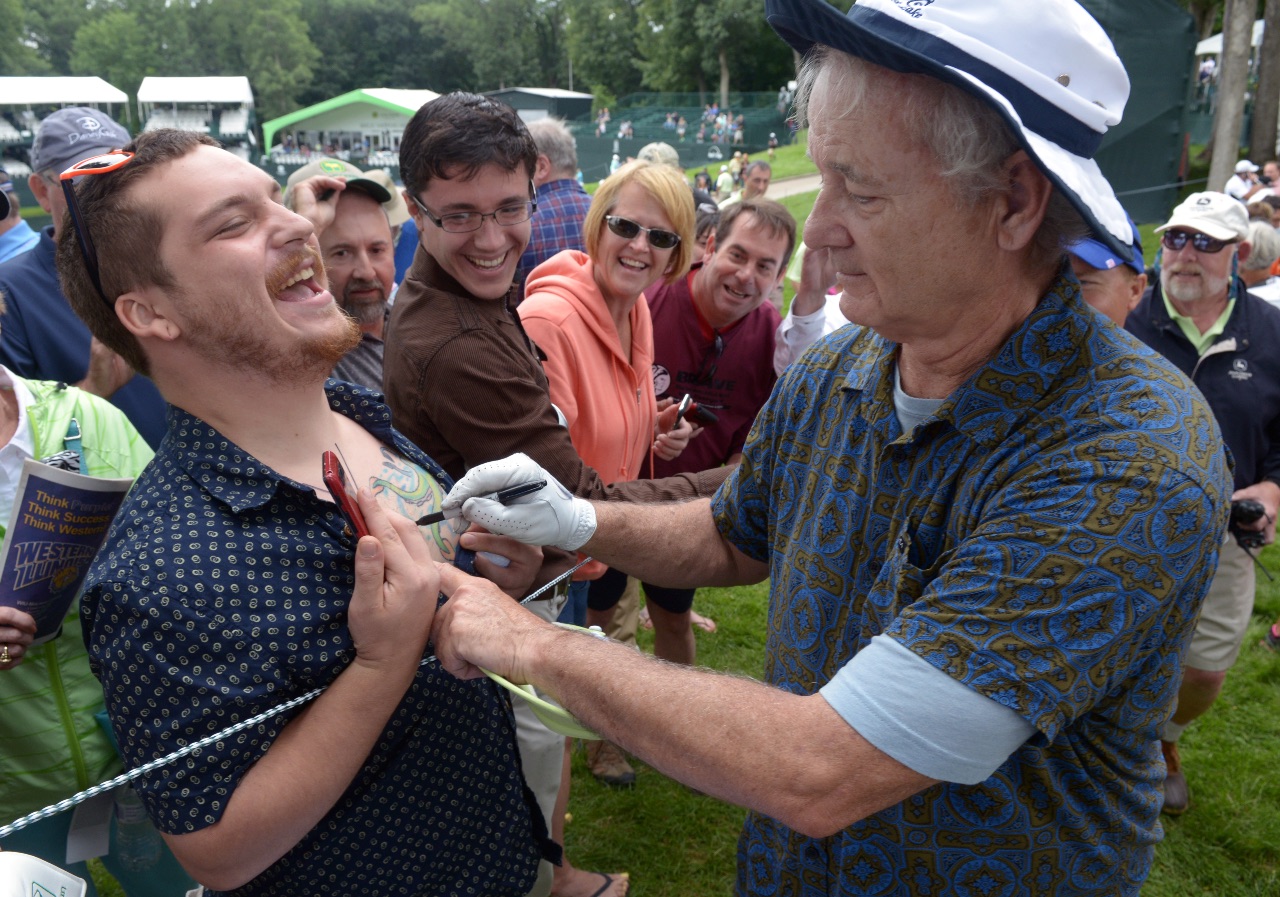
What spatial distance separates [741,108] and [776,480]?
45.2 m

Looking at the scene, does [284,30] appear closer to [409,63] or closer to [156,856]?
[409,63]

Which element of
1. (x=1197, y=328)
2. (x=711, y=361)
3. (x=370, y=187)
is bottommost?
(x=1197, y=328)

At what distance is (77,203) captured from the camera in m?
1.68

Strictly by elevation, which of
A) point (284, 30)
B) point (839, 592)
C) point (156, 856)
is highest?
point (839, 592)

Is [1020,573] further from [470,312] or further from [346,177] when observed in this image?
[346,177]

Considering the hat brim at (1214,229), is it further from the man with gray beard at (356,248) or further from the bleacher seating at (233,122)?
the bleacher seating at (233,122)

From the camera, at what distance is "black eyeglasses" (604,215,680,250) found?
3.48 meters

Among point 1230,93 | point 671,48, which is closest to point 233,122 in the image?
point 671,48

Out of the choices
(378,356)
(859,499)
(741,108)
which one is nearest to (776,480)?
(859,499)

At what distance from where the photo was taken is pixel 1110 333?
1556 mm

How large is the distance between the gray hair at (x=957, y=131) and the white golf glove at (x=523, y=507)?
1.02 metres

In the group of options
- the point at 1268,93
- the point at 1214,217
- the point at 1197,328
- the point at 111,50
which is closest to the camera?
the point at 1197,328

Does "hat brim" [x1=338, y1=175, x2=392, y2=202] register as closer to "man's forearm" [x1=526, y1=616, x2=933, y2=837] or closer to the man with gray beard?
the man with gray beard

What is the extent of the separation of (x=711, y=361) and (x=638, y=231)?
1.01 meters
